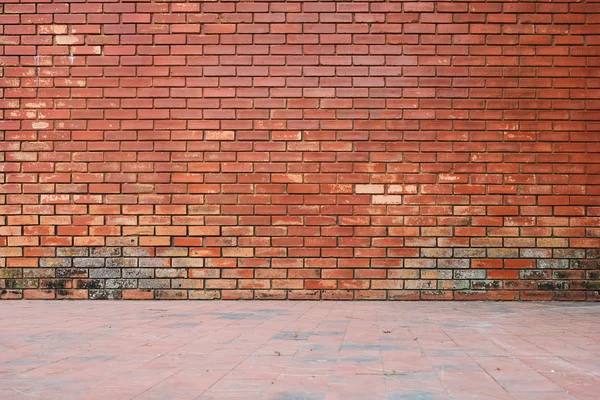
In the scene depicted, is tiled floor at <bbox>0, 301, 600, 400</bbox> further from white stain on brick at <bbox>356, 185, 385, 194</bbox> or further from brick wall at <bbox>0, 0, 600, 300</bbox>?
white stain on brick at <bbox>356, 185, 385, 194</bbox>

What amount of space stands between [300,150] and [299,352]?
3740mm

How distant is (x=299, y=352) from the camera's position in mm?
4344

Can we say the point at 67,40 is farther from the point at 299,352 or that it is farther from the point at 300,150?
the point at 299,352

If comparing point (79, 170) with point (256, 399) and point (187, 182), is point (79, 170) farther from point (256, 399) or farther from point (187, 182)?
point (256, 399)

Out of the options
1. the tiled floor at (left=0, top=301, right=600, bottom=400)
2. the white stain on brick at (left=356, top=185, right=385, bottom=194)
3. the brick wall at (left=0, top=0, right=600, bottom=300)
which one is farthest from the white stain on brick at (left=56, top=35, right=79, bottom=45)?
the white stain on brick at (left=356, top=185, right=385, bottom=194)

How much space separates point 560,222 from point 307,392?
17.5 ft

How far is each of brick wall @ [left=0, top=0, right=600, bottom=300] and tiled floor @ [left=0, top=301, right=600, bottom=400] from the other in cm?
83

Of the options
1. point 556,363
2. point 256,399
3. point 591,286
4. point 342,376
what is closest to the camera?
point 256,399

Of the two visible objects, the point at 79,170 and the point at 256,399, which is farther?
the point at 79,170

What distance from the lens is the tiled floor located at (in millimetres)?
3336

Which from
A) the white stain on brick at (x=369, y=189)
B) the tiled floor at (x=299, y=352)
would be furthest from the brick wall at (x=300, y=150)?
the tiled floor at (x=299, y=352)

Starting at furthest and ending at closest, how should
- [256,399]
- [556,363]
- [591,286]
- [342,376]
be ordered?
[591,286]
[556,363]
[342,376]
[256,399]

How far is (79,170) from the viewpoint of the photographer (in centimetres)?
783

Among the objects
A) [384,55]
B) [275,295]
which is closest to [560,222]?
[384,55]
